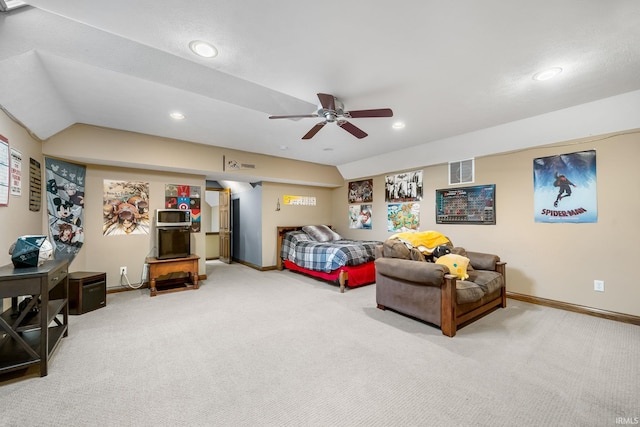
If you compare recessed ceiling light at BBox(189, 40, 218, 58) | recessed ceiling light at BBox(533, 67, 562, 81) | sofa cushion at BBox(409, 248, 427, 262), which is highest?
recessed ceiling light at BBox(189, 40, 218, 58)

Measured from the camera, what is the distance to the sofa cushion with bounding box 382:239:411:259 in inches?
134

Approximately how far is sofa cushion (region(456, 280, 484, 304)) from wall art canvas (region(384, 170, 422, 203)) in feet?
7.96

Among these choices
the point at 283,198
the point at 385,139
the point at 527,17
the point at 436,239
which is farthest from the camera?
the point at 283,198

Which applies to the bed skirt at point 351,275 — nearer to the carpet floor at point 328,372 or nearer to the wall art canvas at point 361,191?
the carpet floor at point 328,372

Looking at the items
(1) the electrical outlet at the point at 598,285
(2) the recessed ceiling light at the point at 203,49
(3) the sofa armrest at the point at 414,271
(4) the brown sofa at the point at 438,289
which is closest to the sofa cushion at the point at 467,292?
(4) the brown sofa at the point at 438,289

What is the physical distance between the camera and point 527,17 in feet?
5.69

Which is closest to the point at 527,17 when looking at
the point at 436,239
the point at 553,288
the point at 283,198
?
the point at 436,239

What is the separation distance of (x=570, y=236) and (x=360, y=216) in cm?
377

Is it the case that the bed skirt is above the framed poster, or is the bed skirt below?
below

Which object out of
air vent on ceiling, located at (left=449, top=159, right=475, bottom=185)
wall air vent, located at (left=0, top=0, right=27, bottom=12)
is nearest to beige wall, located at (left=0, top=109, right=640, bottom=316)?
air vent on ceiling, located at (left=449, top=159, right=475, bottom=185)

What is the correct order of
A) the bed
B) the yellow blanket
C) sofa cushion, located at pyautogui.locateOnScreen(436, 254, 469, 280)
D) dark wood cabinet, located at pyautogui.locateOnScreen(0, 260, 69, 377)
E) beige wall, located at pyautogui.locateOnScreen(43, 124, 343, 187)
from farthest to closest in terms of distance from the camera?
the bed → the yellow blanket → beige wall, located at pyautogui.locateOnScreen(43, 124, 343, 187) → sofa cushion, located at pyautogui.locateOnScreen(436, 254, 469, 280) → dark wood cabinet, located at pyautogui.locateOnScreen(0, 260, 69, 377)

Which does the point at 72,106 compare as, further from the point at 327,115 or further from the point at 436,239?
the point at 436,239

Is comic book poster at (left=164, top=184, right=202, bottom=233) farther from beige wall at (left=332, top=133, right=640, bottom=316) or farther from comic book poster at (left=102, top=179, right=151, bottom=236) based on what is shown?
beige wall at (left=332, top=133, right=640, bottom=316)

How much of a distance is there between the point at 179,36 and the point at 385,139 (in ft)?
10.9
